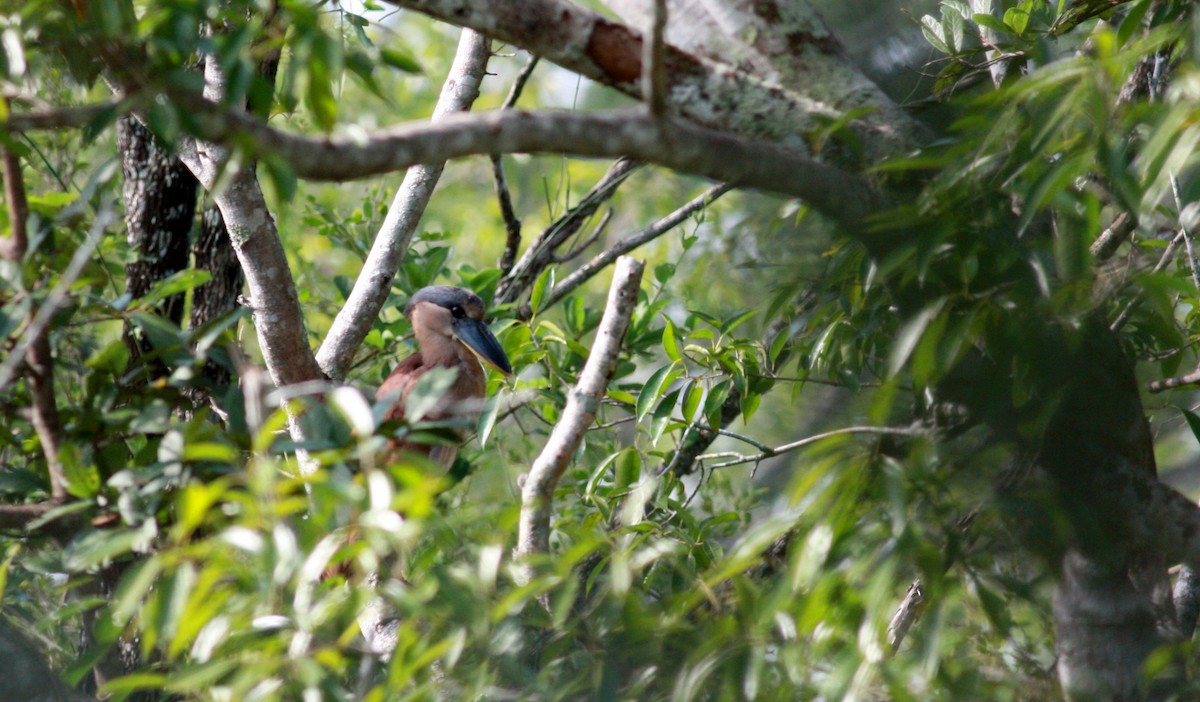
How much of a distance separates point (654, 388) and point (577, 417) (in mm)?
348

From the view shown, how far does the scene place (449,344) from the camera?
13.9 feet

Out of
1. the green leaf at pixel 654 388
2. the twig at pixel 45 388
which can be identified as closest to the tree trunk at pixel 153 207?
the green leaf at pixel 654 388

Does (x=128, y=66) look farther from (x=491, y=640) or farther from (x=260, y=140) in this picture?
(x=491, y=640)

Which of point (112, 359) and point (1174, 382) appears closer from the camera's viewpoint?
point (112, 359)

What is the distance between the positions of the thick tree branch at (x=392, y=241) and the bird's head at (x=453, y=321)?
0.66 m

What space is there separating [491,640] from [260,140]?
737mm

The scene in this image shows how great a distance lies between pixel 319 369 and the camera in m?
2.84

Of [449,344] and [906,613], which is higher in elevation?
[449,344]

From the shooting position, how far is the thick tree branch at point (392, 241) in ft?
10.2

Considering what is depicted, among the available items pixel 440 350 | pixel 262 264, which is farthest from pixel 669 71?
pixel 440 350

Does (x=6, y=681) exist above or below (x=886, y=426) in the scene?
below

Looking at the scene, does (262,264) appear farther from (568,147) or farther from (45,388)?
Result: (568,147)

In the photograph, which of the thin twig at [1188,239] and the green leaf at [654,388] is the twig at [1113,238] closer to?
the thin twig at [1188,239]

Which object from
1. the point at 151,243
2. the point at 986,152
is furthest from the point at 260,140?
the point at 151,243
